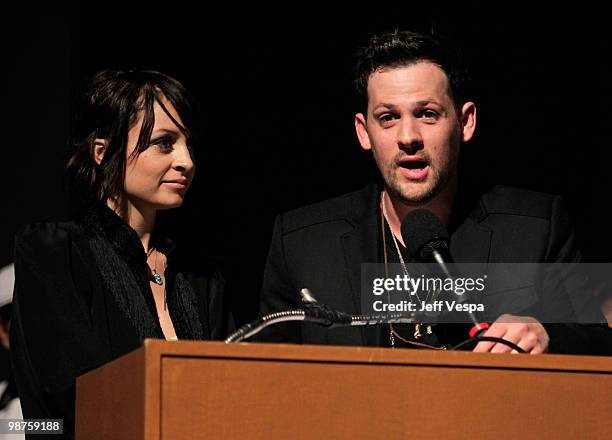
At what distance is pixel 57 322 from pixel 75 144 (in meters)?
0.60

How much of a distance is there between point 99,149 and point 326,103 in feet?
4.05

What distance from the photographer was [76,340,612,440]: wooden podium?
1.69m

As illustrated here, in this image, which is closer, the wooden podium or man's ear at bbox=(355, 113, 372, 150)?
the wooden podium

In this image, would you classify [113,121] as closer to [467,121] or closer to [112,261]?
[112,261]

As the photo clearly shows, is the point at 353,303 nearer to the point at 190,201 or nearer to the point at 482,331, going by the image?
the point at 482,331

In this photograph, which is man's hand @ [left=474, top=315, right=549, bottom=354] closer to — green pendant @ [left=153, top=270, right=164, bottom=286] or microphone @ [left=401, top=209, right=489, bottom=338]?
microphone @ [left=401, top=209, right=489, bottom=338]

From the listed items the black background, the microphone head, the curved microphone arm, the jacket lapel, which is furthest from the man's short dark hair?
the curved microphone arm

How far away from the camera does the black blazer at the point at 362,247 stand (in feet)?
9.36

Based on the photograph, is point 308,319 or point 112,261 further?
point 112,261

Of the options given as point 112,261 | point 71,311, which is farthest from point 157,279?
point 71,311

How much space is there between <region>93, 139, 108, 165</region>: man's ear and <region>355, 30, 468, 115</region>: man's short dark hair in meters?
0.73

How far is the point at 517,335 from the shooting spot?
2.14 metres

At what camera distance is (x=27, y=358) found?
8.24ft

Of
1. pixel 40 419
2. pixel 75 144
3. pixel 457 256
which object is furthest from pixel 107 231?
pixel 457 256
